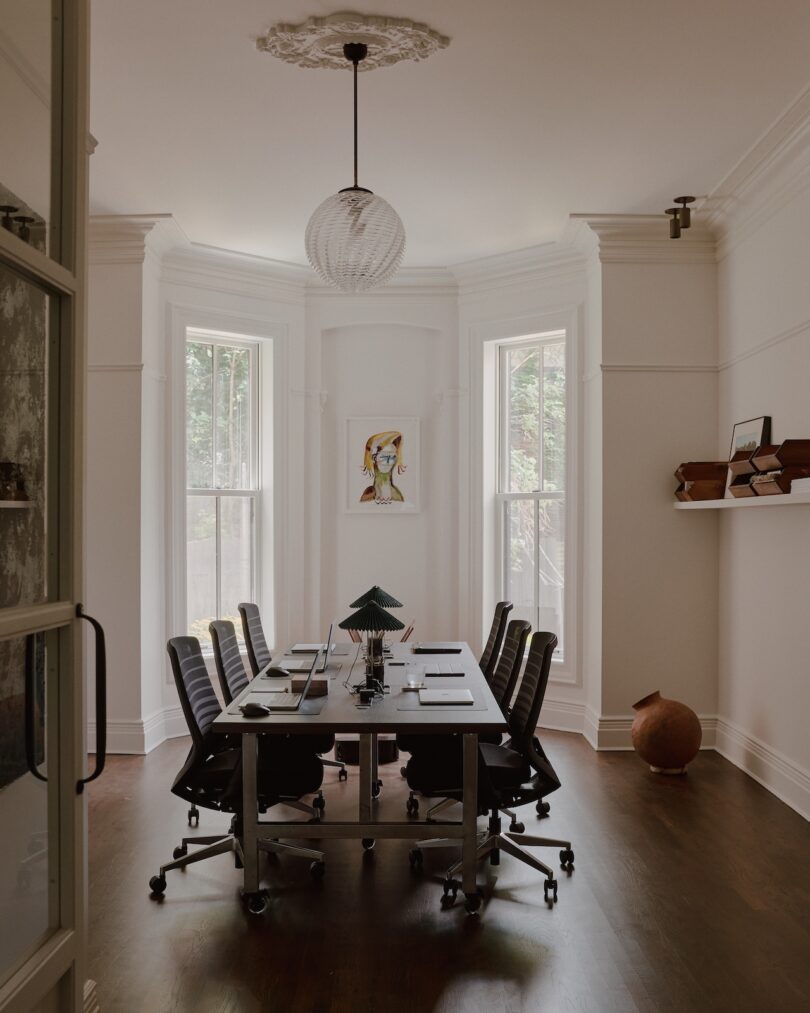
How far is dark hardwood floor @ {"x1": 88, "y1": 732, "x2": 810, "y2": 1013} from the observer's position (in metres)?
2.94

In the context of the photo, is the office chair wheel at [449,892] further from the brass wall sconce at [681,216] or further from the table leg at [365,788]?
the brass wall sconce at [681,216]

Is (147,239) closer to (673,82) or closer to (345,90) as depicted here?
(345,90)

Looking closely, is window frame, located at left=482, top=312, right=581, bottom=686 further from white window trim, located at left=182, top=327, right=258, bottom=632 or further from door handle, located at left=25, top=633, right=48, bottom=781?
door handle, located at left=25, top=633, right=48, bottom=781

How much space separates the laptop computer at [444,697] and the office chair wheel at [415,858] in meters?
0.68

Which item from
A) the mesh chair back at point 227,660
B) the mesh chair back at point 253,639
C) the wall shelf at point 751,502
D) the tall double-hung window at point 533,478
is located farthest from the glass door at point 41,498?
the tall double-hung window at point 533,478

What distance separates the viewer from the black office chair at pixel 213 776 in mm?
3752

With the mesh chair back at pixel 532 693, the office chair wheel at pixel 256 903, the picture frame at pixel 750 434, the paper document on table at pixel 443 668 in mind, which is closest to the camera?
the office chair wheel at pixel 256 903

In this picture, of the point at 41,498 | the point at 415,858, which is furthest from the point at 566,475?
the point at 41,498

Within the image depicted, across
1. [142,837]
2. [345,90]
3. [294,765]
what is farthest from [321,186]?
[142,837]

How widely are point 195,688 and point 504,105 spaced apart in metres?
3.04

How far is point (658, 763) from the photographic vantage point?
5.41 meters

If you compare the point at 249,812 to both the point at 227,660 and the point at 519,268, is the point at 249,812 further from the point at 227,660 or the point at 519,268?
the point at 519,268

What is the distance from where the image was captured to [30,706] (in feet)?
6.15

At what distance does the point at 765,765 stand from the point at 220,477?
166 inches
